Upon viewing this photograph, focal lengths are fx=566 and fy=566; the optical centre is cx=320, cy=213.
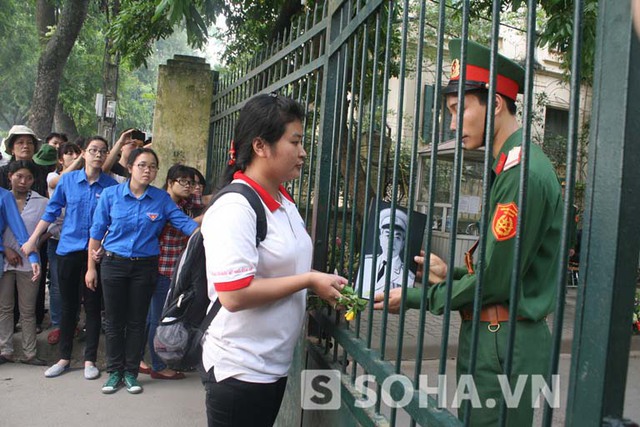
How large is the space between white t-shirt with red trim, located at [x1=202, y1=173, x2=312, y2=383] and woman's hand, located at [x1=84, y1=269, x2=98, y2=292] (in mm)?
2658

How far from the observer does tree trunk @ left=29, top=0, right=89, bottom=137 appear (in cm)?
993

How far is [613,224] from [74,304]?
14.6 ft

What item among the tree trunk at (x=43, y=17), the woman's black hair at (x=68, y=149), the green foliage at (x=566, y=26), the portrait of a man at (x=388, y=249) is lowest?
the portrait of a man at (x=388, y=249)

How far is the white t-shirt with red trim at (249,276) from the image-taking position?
1.79 meters

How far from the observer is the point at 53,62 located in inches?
407

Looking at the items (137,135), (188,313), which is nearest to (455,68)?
(188,313)

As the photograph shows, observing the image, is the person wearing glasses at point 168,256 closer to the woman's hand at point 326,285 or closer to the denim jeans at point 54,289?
the denim jeans at point 54,289

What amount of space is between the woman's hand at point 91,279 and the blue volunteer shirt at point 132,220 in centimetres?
29

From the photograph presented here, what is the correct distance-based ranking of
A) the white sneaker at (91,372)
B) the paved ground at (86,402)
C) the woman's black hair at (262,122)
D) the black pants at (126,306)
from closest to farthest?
the woman's black hair at (262,122), the paved ground at (86,402), the black pants at (126,306), the white sneaker at (91,372)

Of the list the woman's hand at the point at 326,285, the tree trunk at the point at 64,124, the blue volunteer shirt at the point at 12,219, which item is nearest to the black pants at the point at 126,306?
the blue volunteer shirt at the point at 12,219

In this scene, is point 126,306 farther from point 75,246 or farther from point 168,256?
point 75,246

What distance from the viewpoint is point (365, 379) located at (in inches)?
84.4

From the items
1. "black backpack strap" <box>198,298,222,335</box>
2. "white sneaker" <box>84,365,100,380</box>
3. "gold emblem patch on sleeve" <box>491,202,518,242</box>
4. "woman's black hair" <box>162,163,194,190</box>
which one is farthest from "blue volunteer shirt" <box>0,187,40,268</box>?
"gold emblem patch on sleeve" <box>491,202,518,242</box>

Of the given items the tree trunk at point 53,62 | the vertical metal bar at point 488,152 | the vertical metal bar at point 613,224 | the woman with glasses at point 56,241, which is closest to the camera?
the vertical metal bar at point 613,224
